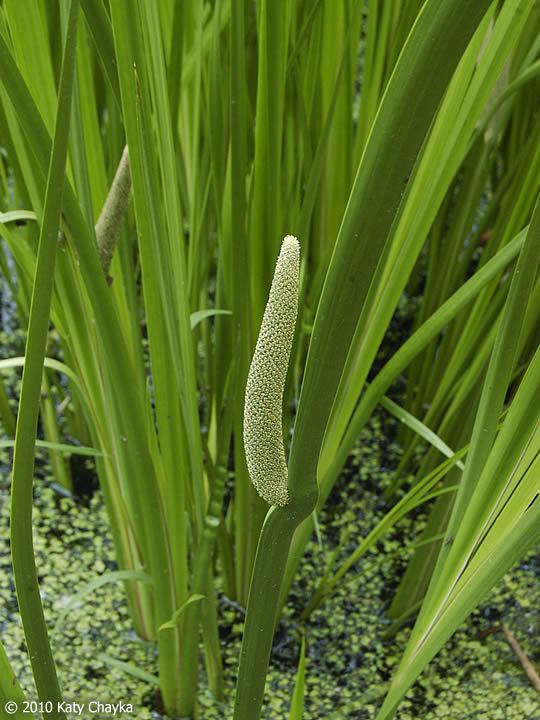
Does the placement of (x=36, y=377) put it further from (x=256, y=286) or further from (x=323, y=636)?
(x=323, y=636)

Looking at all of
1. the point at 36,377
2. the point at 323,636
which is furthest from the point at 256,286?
the point at 323,636

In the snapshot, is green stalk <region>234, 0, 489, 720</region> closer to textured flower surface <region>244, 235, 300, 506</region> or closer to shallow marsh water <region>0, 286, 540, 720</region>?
textured flower surface <region>244, 235, 300, 506</region>

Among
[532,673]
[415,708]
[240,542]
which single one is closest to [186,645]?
[240,542]

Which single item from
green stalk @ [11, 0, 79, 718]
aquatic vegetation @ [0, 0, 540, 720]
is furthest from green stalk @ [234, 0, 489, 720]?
green stalk @ [11, 0, 79, 718]

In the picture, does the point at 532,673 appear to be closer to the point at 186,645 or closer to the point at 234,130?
the point at 186,645

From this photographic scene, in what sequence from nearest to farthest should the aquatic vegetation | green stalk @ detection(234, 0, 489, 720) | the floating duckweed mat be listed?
green stalk @ detection(234, 0, 489, 720)
the aquatic vegetation
the floating duckweed mat

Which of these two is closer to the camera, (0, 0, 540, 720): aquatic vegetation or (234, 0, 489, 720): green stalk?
(234, 0, 489, 720): green stalk
